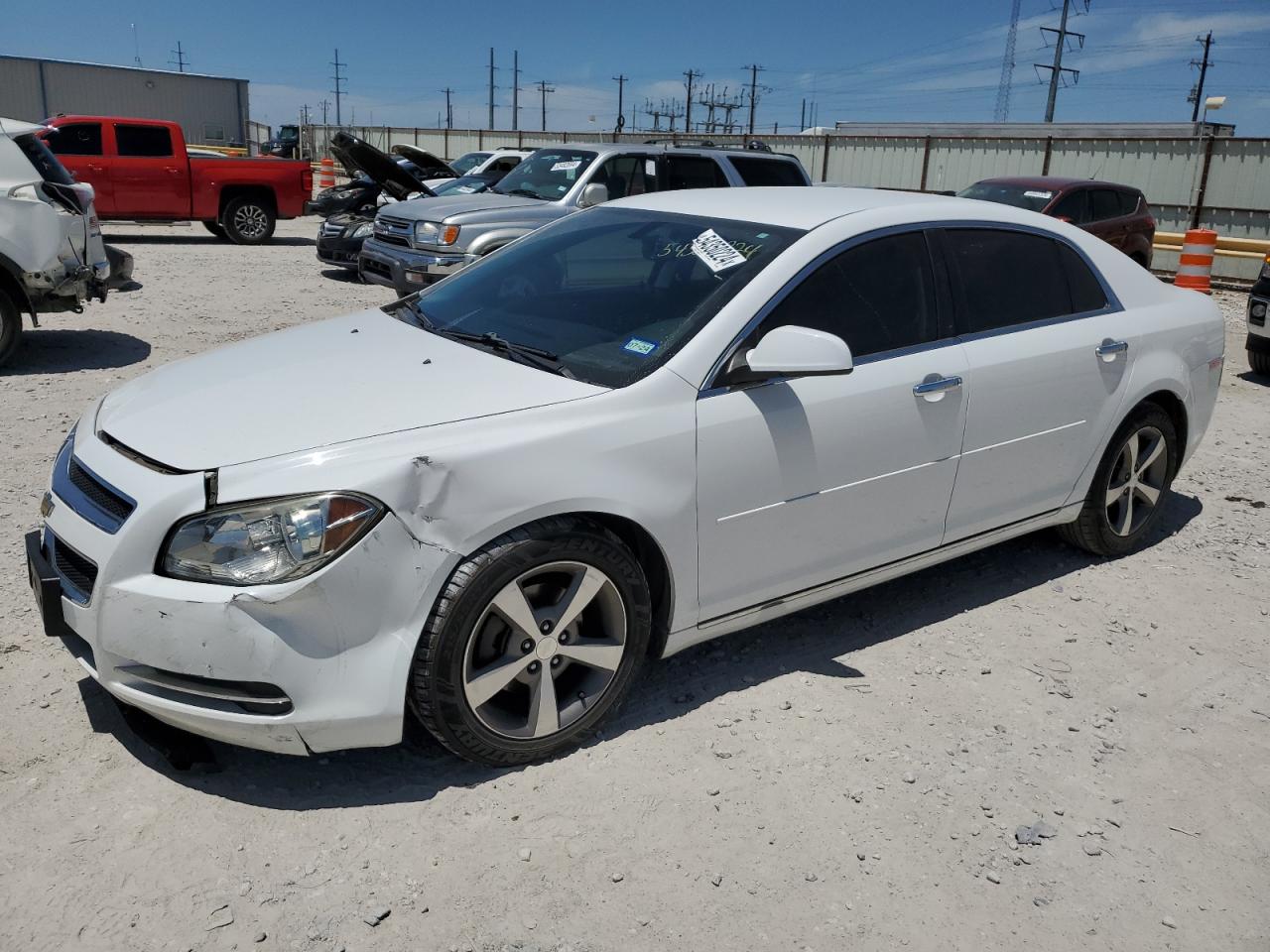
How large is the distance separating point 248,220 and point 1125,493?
1605cm

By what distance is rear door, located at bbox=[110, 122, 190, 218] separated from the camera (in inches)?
647

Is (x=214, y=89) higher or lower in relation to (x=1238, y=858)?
higher

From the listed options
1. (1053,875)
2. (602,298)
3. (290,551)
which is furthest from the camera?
(602,298)

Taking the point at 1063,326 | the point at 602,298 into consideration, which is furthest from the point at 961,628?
the point at 602,298

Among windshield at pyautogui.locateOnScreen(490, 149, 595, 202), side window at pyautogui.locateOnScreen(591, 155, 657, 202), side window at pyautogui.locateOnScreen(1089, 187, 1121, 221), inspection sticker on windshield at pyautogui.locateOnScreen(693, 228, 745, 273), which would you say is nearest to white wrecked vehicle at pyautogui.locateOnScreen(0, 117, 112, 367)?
windshield at pyautogui.locateOnScreen(490, 149, 595, 202)

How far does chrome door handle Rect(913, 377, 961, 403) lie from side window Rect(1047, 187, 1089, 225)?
10806 mm

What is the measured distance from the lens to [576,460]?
2.94 metres

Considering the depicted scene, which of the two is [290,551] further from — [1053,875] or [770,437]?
[1053,875]

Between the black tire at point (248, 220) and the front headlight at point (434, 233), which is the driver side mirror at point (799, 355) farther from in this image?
the black tire at point (248, 220)

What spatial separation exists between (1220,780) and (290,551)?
2.86m

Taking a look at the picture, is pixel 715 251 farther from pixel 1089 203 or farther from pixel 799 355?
pixel 1089 203

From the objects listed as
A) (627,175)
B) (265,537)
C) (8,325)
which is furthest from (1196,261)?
(265,537)

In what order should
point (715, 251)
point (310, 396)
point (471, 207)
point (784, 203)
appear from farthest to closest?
point (471, 207)
point (784, 203)
point (715, 251)
point (310, 396)

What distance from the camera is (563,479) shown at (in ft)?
9.54
